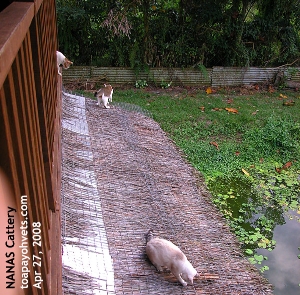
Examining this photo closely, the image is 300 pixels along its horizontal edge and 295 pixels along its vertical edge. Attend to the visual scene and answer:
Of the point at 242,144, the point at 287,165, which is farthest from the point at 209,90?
the point at 287,165

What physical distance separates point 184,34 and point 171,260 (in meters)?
8.12

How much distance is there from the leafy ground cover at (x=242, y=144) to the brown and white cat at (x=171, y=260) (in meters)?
1.51

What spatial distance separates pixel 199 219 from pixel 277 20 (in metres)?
8.12

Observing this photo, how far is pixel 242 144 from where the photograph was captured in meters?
7.34

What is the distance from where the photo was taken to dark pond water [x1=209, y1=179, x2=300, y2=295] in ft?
15.0

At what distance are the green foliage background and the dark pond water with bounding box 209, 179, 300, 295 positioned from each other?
5.34 m

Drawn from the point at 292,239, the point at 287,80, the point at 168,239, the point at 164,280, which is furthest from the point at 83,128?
the point at 287,80

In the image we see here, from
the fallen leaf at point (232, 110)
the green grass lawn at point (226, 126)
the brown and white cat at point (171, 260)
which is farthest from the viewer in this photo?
the fallen leaf at point (232, 110)

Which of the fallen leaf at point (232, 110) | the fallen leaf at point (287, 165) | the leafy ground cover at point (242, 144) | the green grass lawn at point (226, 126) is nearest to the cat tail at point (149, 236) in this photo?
the leafy ground cover at point (242, 144)

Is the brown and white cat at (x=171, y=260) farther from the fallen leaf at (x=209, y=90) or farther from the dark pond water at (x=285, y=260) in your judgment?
the fallen leaf at (x=209, y=90)

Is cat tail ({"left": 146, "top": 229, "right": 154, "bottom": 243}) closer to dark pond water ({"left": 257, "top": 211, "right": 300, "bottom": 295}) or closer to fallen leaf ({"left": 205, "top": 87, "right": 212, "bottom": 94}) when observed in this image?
dark pond water ({"left": 257, "top": 211, "right": 300, "bottom": 295})

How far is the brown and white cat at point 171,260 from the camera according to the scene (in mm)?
3541

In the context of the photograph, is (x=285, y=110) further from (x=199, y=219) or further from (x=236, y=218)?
(x=199, y=219)

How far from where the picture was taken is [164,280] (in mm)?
3662
